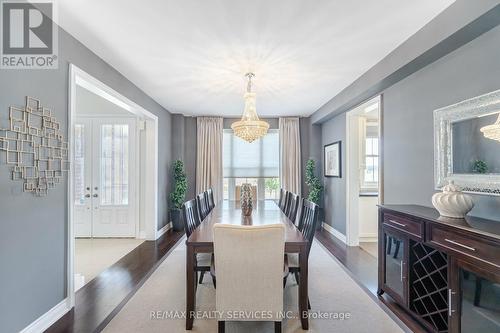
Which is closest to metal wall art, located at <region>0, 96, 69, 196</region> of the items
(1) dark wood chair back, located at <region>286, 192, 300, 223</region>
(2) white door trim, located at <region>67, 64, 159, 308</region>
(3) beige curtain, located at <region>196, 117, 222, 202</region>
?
(2) white door trim, located at <region>67, 64, 159, 308</region>

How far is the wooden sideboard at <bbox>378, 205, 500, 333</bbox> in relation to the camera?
1643mm

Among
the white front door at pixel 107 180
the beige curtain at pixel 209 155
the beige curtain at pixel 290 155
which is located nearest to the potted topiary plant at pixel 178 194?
the beige curtain at pixel 209 155

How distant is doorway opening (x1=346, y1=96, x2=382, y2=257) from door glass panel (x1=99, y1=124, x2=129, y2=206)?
4253 mm

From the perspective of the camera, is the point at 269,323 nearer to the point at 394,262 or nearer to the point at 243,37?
the point at 394,262

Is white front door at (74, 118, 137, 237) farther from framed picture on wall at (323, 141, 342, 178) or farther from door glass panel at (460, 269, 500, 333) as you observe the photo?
door glass panel at (460, 269, 500, 333)

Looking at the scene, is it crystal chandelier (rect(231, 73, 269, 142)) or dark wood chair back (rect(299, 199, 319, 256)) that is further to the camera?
crystal chandelier (rect(231, 73, 269, 142))

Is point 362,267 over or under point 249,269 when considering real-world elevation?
under

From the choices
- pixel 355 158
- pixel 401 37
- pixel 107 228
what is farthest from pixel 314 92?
pixel 107 228

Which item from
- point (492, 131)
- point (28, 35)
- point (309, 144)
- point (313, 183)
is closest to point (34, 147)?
point (28, 35)

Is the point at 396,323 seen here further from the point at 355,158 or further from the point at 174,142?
the point at 174,142

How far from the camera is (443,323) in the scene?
2021mm

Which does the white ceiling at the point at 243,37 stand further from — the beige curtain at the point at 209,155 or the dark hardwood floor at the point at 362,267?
the dark hardwood floor at the point at 362,267

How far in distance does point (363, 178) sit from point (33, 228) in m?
5.28

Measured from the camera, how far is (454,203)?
6.73ft
